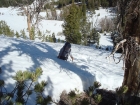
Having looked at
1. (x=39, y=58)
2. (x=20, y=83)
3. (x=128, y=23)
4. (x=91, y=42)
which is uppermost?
(x=128, y=23)

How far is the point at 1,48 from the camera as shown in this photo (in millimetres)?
9617

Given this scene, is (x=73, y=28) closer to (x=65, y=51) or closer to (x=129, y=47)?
(x=65, y=51)

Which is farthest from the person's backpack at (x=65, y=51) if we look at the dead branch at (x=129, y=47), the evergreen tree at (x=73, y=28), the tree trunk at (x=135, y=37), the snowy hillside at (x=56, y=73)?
the evergreen tree at (x=73, y=28)

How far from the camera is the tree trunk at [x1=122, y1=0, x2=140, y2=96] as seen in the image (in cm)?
441

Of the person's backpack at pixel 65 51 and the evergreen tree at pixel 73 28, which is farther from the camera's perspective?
the evergreen tree at pixel 73 28

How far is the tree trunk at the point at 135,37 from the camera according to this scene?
4.41 meters

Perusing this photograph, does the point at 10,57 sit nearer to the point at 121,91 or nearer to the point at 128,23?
the point at 128,23

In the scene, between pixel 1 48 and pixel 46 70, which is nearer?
pixel 46 70

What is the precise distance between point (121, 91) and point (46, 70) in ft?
14.0

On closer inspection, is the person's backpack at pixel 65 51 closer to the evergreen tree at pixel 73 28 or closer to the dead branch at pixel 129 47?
the dead branch at pixel 129 47

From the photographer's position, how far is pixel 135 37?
4473 millimetres

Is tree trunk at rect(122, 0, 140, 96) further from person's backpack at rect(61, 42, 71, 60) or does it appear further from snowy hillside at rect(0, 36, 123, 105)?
person's backpack at rect(61, 42, 71, 60)

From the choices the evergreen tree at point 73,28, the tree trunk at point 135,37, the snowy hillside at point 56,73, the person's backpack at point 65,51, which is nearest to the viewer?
the tree trunk at point 135,37

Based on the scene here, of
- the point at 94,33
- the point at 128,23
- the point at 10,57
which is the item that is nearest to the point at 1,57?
the point at 10,57
